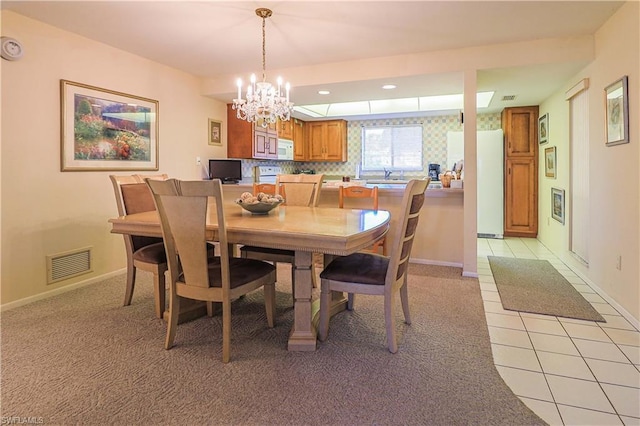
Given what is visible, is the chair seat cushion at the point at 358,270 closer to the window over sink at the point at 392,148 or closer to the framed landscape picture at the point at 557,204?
the framed landscape picture at the point at 557,204

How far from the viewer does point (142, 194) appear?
9.77ft

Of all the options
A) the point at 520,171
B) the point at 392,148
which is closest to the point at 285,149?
the point at 392,148

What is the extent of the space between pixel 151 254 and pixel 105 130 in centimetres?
173

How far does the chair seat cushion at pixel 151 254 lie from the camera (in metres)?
2.56

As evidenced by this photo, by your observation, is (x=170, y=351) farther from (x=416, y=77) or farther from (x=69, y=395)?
(x=416, y=77)

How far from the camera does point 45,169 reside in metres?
3.12

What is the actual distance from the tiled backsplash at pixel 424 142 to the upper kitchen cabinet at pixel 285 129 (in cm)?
51

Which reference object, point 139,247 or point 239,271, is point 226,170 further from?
point 239,271

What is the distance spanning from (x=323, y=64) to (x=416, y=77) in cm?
105

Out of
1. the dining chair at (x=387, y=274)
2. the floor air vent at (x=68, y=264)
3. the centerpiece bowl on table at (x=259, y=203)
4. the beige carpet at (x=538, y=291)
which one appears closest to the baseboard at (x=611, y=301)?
the beige carpet at (x=538, y=291)

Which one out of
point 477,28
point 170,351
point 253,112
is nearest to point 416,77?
point 477,28

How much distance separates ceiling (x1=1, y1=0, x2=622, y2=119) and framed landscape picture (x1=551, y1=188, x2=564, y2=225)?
4.25 ft

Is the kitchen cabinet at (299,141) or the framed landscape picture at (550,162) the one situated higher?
the kitchen cabinet at (299,141)

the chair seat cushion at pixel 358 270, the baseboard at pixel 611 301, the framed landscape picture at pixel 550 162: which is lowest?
the baseboard at pixel 611 301
